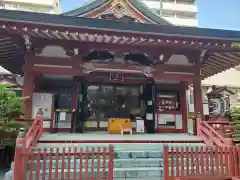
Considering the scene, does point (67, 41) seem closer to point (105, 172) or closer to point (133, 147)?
point (133, 147)

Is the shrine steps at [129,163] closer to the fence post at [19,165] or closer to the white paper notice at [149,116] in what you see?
the fence post at [19,165]

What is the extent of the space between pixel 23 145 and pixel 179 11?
48298mm

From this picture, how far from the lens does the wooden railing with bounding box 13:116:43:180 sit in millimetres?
5148

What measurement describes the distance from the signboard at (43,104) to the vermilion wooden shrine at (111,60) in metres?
0.17

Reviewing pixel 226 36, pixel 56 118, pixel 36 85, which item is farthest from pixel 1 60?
pixel 226 36

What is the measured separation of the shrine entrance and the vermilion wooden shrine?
5 centimetres

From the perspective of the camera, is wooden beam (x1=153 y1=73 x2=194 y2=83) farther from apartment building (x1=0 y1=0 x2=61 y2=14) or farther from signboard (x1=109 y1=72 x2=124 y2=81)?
apartment building (x1=0 y1=0 x2=61 y2=14)

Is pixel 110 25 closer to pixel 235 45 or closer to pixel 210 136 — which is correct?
pixel 235 45

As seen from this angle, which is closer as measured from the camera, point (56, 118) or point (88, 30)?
point (88, 30)

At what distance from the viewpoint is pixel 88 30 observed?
7.85 m

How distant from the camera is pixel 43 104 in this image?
11195 millimetres

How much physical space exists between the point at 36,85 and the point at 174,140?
6798 mm

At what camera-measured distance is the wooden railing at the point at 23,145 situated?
16.9 feet

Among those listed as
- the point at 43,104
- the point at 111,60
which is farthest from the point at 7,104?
the point at 111,60
